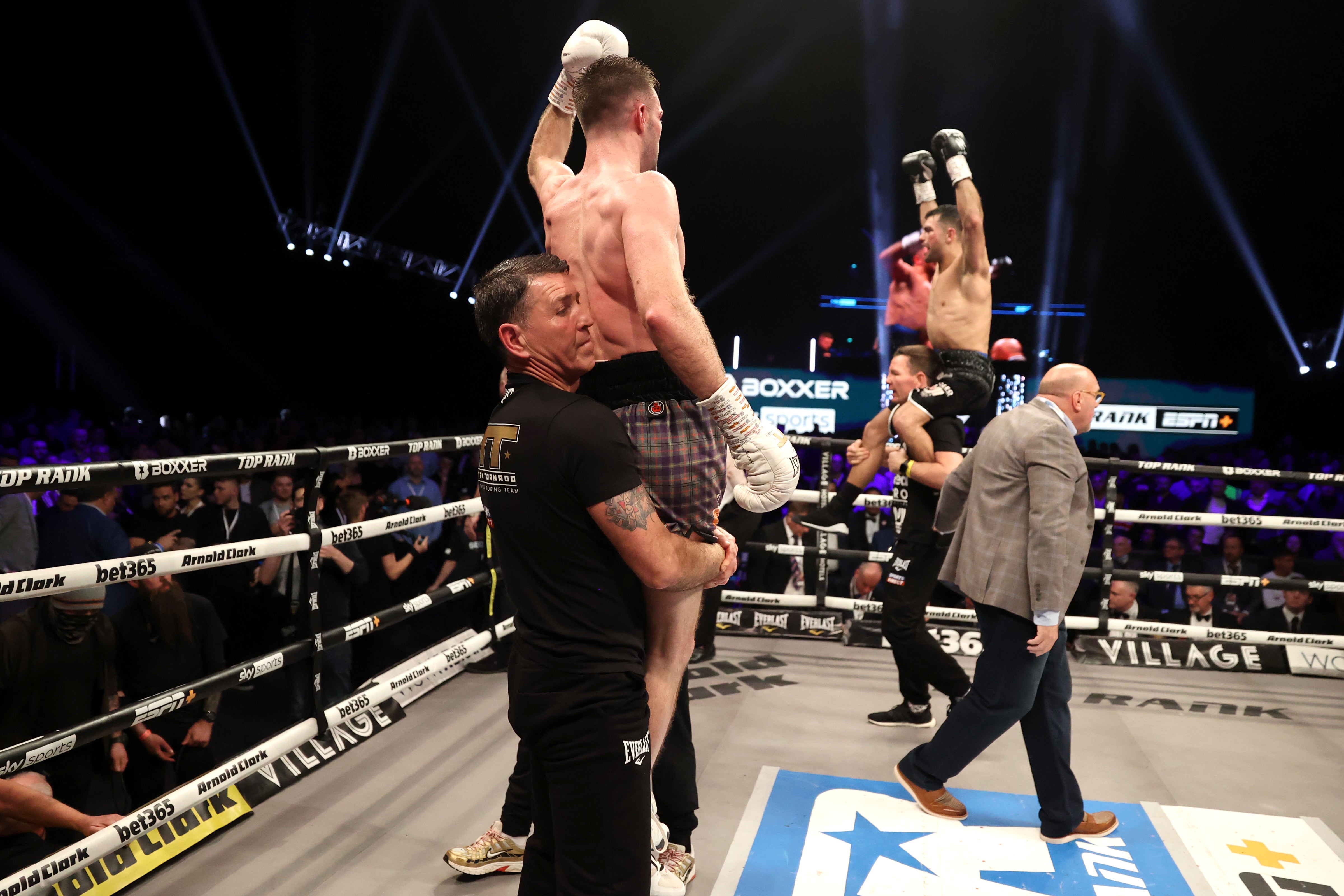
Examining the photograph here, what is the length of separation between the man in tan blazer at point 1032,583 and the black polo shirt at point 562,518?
1438 mm

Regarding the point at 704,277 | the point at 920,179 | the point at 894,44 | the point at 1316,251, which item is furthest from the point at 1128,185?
the point at 920,179

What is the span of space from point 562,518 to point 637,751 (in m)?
0.40

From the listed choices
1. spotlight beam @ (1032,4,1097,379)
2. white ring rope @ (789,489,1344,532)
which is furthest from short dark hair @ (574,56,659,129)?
spotlight beam @ (1032,4,1097,379)

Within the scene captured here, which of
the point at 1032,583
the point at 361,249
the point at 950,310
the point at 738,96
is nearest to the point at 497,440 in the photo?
the point at 1032,583

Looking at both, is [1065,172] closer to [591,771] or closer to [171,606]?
[171,606]

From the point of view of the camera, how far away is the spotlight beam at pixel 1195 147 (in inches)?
363

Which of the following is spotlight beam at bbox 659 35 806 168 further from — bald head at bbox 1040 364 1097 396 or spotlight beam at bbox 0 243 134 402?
bald head at bbox 1040 364 1097 396

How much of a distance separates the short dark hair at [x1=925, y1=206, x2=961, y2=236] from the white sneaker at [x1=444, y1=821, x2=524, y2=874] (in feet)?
9.85

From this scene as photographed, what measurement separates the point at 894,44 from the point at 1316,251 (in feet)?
20.6

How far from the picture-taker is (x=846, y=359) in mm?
13602

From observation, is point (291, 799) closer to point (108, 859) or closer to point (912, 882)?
point (108, 859)

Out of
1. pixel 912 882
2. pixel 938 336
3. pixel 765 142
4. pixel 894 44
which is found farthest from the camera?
pixel 765 142

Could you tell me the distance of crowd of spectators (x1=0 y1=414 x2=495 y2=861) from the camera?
7.66ft

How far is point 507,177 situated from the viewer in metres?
11.6
